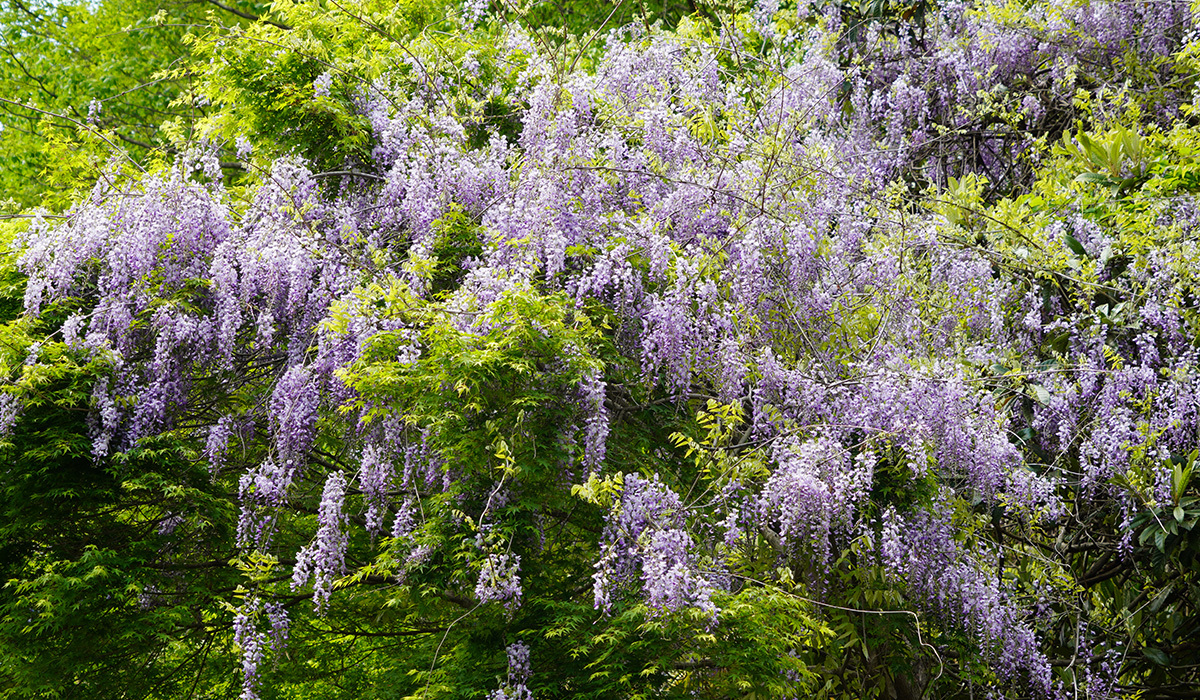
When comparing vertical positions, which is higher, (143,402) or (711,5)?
(711,5)

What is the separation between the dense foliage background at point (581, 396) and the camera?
382cm

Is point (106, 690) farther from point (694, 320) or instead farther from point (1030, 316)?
point (1030, 316)

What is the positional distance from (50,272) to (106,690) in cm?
206

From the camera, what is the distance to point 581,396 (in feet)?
12.9

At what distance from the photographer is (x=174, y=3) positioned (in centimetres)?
1005

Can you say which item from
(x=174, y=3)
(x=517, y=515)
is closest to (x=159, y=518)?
(x=517, y=515)

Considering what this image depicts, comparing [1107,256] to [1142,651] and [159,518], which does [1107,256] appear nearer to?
[1142,651]

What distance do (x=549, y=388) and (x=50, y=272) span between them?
8.22 ft

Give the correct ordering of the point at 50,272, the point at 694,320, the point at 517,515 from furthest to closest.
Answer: the point at 50,272, the point at 694,320, the point at 517,515

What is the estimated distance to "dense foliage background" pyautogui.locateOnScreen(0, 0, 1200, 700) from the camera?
12.5 feet

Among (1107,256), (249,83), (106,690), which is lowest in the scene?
(106,690)

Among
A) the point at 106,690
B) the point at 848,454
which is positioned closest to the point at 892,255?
the point at 848,454

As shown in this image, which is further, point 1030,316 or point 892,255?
point 1030,316

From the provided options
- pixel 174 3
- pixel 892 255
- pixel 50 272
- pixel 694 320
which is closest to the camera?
pixel 694 320
